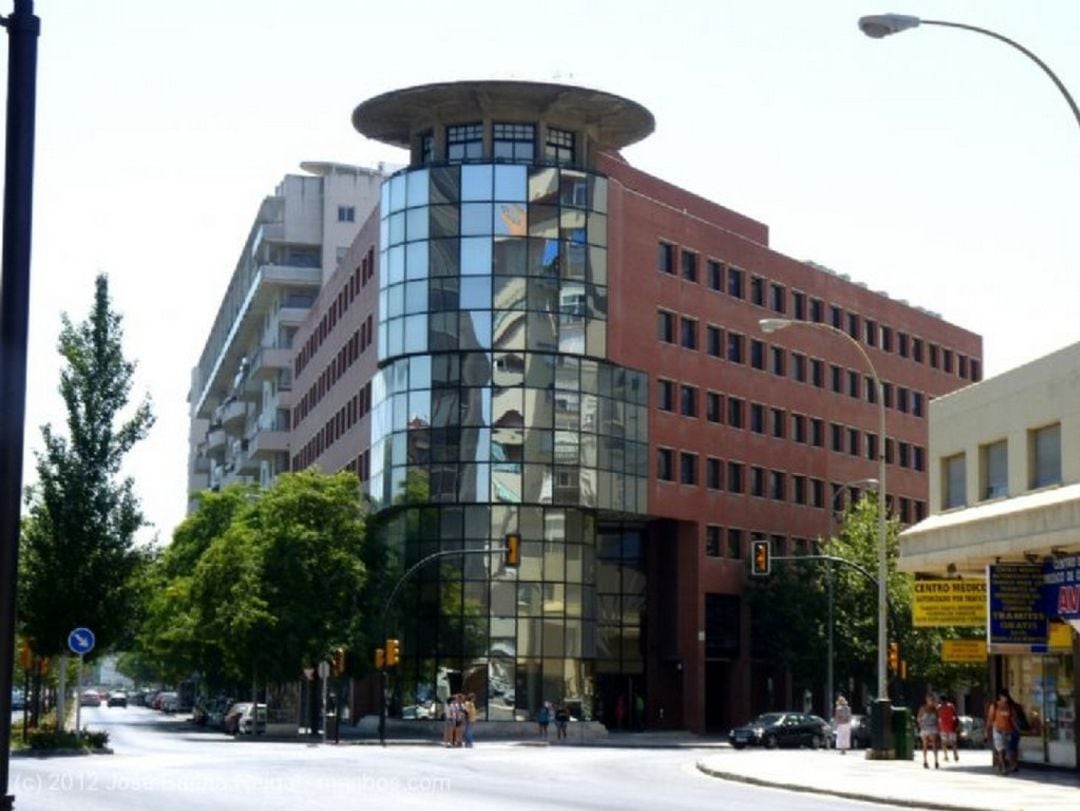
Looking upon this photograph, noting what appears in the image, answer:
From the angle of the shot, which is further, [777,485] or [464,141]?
[777,485]

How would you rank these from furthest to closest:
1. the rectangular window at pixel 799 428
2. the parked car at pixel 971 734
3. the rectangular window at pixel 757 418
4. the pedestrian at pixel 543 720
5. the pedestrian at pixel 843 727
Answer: the rectangular window at pixel 799 428, the rectangular window at pixel 757 418, the parked car at pixel 971 734, the pedestrian at pixel 543 720, the pedestrian at pixel 843 727

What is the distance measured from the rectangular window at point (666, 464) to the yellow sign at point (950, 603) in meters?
37.4

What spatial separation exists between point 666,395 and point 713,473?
207 inches

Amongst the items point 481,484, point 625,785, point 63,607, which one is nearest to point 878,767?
point 625,785

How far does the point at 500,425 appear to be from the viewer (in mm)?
72062

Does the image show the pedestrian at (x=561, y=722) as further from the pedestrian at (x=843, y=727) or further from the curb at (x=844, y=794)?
the curb at (x=844, y=794)

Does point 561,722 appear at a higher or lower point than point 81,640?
lower

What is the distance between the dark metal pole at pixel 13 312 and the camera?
24.6ft

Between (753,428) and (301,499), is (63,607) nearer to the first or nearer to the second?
(301,499)

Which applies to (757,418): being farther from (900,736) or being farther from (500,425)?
(900,736)

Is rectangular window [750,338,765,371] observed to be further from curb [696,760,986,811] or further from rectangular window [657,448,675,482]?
curb [696,760,986,811]

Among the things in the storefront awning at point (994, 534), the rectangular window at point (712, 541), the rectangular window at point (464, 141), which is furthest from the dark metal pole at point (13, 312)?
the rectangular window at point (712, 541)

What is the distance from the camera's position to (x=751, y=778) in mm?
36969

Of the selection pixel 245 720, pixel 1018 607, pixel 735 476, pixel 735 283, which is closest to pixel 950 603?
pixel 1018 607
